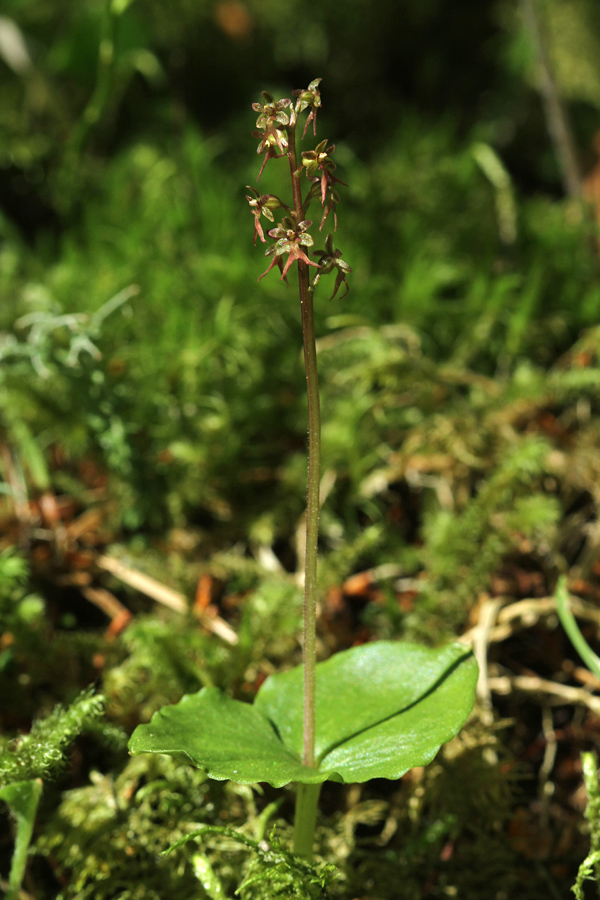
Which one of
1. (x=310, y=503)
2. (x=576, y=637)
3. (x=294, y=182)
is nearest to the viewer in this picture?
(x=294, y=182)

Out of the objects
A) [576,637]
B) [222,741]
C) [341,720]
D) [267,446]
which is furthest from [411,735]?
[267,446]

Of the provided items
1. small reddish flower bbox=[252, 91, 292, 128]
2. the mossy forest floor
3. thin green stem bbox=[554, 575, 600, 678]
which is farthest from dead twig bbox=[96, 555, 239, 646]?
small reddish flower bbox=[252, 91, 292, 128]

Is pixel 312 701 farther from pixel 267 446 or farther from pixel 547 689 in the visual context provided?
pixel 267 446

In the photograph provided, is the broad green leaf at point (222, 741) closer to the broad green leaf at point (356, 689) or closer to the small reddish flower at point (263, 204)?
the broad green leaf at point (356, 689)

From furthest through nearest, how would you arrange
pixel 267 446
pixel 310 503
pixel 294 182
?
pixel 267 446 < pixel 310 503 < pixel 294 182

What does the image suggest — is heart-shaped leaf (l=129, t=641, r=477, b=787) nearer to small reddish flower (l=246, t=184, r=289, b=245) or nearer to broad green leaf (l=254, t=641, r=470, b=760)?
broad green leaf (l=254, t=641, r=470, b=760)

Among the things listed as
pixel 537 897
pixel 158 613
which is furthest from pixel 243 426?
pixel 537 897

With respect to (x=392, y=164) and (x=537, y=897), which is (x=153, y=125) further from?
(x=537, y=897)

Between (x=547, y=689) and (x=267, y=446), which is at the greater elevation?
(x=267, y=446)
